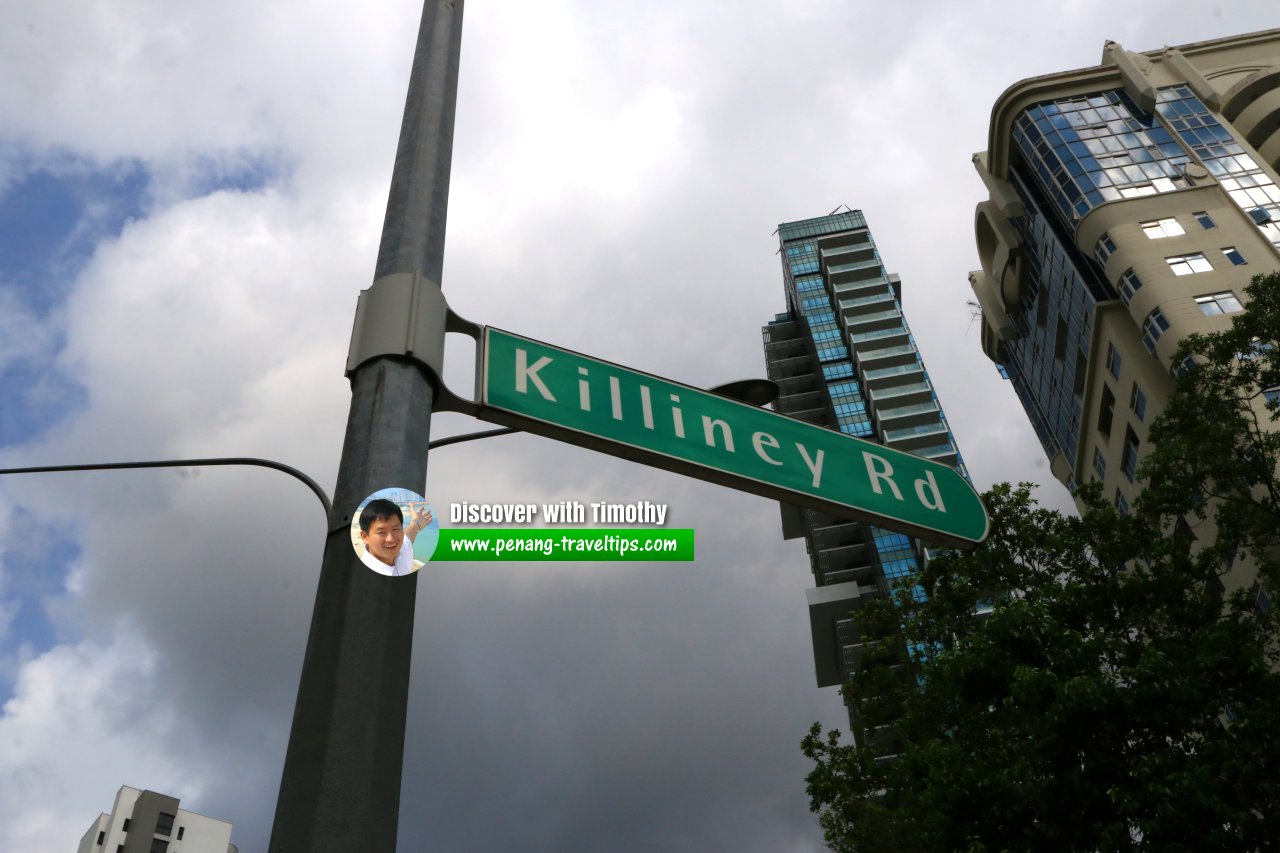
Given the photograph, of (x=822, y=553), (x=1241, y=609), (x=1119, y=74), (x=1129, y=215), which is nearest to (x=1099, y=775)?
(x=1241, y=609)

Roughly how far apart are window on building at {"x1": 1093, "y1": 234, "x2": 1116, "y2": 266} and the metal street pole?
42700mm

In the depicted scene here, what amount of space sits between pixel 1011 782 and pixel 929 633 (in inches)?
209

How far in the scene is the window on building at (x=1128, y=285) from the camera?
1519 inches

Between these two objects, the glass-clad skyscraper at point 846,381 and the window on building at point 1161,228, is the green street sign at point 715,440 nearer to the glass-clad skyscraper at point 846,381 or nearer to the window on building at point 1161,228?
the window on building at point 1161,228

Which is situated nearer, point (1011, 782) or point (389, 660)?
point (389, 660)

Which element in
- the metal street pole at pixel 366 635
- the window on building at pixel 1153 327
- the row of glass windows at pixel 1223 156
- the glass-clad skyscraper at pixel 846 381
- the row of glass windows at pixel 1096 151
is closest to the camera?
the metal street pole at pixel 366 635

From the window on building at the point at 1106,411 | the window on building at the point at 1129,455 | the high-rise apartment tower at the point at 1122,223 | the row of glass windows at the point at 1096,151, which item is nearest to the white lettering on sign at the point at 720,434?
the high-rise apartment tower at the point at 1122,223

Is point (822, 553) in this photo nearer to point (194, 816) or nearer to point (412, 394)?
point (194, 816)

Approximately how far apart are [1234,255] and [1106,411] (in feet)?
26.1

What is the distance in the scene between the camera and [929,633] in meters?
18.8

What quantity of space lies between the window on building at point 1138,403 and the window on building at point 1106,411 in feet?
6.41

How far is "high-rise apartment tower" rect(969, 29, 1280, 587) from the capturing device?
127 ft

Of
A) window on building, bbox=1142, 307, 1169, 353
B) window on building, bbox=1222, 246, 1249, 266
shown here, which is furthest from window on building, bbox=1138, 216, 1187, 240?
window on building, bbox=1142, 307, 1169, 353

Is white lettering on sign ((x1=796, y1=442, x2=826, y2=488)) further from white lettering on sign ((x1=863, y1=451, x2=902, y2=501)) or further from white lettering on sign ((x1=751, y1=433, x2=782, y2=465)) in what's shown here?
white lettering on sign ((x1=863, y1=451, x2=902, y2=501))
